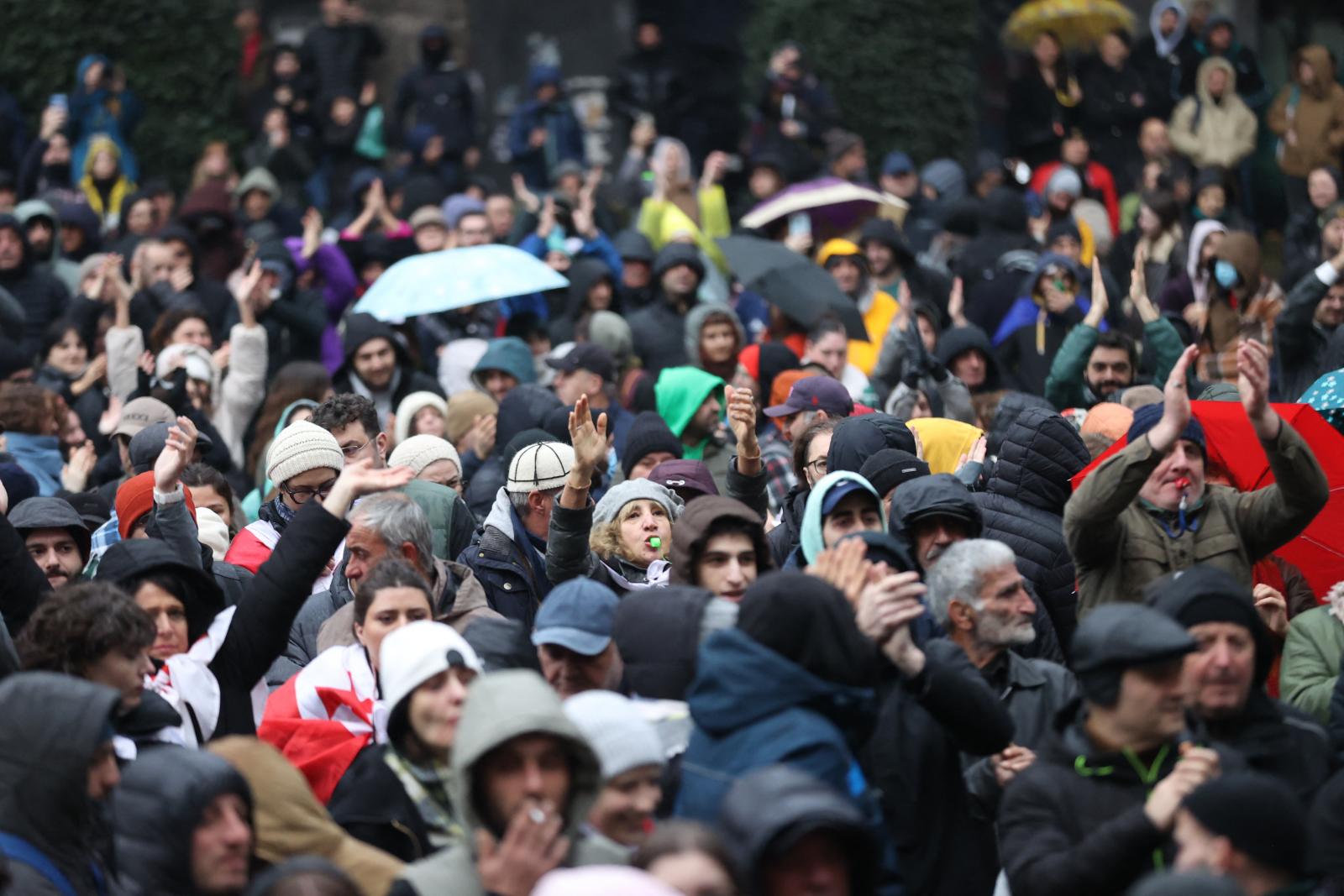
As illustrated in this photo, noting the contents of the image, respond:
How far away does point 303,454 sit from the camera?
7723mm

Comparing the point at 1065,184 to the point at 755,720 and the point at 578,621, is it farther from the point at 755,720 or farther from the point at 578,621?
the point at 755,720

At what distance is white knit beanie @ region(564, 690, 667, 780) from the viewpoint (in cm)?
474

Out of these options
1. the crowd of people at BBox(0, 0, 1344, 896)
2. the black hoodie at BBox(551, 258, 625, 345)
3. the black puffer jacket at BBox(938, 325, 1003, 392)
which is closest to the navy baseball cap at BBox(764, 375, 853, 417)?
the crowd of people at BBox(0, 0, 1344, 896)

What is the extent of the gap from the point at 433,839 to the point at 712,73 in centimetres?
1561

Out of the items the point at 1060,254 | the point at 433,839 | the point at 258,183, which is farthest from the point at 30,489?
the point at 258,183

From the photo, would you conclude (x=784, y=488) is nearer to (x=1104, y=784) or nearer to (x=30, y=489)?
(x=30, y=489)

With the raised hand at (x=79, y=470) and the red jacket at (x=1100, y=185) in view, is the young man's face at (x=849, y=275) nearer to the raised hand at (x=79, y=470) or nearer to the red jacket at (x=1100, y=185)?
the red jacket at (x=1100, y=185)

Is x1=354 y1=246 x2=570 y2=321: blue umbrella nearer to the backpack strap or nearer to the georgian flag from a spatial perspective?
the georgian flag

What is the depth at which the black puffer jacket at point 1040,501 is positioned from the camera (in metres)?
7.20

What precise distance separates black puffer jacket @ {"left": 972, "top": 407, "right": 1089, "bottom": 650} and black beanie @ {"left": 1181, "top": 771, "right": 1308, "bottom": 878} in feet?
8.84

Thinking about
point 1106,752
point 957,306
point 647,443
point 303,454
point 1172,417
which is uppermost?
point 1172,417

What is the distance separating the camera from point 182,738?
578 centimetres

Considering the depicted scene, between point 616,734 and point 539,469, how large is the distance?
9.78 feet

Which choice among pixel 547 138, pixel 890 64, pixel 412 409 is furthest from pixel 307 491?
pixel 890 64
